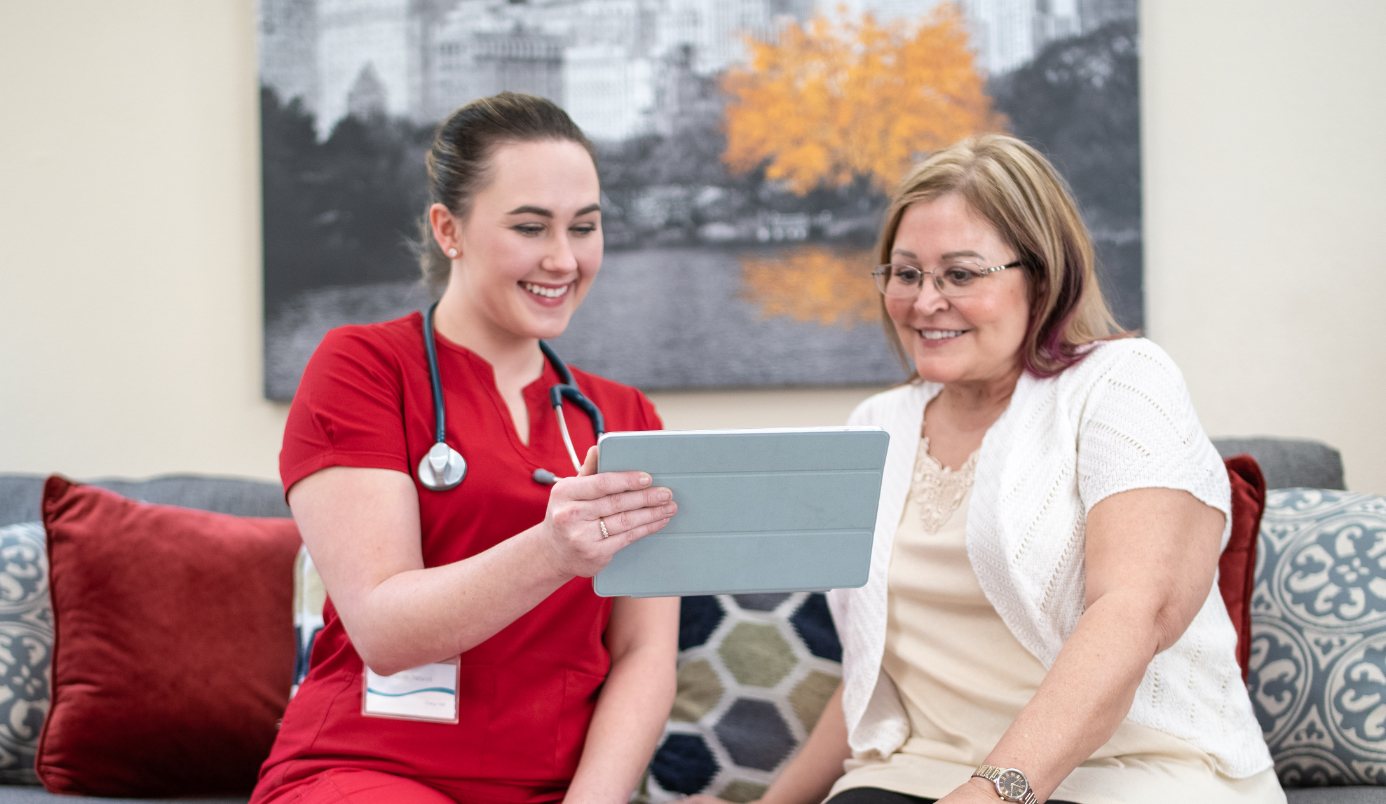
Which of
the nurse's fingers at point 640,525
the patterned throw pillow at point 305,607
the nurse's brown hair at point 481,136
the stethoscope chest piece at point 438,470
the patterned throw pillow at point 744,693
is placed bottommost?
the patterned throw pillow at point 744,693

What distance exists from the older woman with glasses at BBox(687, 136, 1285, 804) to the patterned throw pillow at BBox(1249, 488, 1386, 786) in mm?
317

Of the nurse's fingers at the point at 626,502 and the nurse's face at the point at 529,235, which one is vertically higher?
the nurse's face at the point at 529,235

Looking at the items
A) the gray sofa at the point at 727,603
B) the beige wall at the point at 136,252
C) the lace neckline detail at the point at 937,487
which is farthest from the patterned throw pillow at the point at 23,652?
the lace neckline detail at the point at 937,487

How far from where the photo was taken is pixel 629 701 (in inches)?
61.3

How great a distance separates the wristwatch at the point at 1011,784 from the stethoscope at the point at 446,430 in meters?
0.60

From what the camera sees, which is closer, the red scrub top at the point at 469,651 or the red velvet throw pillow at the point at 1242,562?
the red scrub top at the point at 469,651

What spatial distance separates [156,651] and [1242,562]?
1781mm

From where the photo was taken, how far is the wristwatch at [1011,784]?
3.75ft

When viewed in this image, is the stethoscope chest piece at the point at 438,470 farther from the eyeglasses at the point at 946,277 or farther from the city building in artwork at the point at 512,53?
the city building in artwork at the point at 512,53

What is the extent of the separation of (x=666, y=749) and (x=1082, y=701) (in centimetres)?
89

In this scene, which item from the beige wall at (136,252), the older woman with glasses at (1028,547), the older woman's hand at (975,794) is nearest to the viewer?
the older woman's hand at (975,794)

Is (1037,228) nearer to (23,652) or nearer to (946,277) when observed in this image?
(946,277)

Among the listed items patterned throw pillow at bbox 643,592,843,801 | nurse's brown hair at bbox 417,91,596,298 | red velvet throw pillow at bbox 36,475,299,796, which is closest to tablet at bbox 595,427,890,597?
nurse's brown hair at bbox 417,91,596,298

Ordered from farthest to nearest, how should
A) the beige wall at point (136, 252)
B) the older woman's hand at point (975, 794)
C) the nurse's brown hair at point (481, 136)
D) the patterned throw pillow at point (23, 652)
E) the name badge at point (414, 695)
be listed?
1. the beige wall at point (136, 252)
2. the patterned throw pillow at point (23, 652)
3. the nurse's brown hair at point (481, 136)
4. the name badge at point (414, 695)
5. the older woman's hand at point (975, 794)
